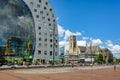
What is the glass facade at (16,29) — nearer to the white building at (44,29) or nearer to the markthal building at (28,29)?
the markthal building at (28,29)

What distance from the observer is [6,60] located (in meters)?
110

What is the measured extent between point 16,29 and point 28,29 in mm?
7253

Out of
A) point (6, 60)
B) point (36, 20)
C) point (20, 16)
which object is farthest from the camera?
point (36, 20)

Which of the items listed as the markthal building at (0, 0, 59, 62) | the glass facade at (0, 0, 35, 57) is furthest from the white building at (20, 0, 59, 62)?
the glass facade at (0, 0, 35, 57)

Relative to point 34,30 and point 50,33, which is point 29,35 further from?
point 50,33

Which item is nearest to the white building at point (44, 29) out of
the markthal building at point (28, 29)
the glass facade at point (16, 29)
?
the markthal building at point (28, 29)

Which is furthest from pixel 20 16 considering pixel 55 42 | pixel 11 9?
pixel 55 42

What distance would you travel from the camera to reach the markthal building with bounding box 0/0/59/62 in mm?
112056

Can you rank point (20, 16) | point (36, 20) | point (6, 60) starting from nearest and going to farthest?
point (6, 60)
point (20, 16)
point (36, 20)

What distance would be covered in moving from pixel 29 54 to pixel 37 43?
7.81 meters

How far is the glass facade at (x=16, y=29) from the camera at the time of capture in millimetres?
111125

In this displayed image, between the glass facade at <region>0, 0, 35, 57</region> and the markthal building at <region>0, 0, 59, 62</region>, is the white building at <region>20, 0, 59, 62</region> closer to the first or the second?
the markthal building at <region>0, 0, 59, 62</region>

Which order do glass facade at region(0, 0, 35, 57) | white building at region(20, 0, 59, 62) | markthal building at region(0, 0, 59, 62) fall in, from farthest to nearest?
white building at region(20, 0, 59, 62) → markthal building at region(0, 0, 59, 62) → glass facade at region(0, 0, 35, 57)

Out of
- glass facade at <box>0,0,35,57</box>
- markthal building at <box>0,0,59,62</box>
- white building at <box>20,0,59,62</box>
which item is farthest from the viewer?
white building at <box>20,0,59,62</box>
